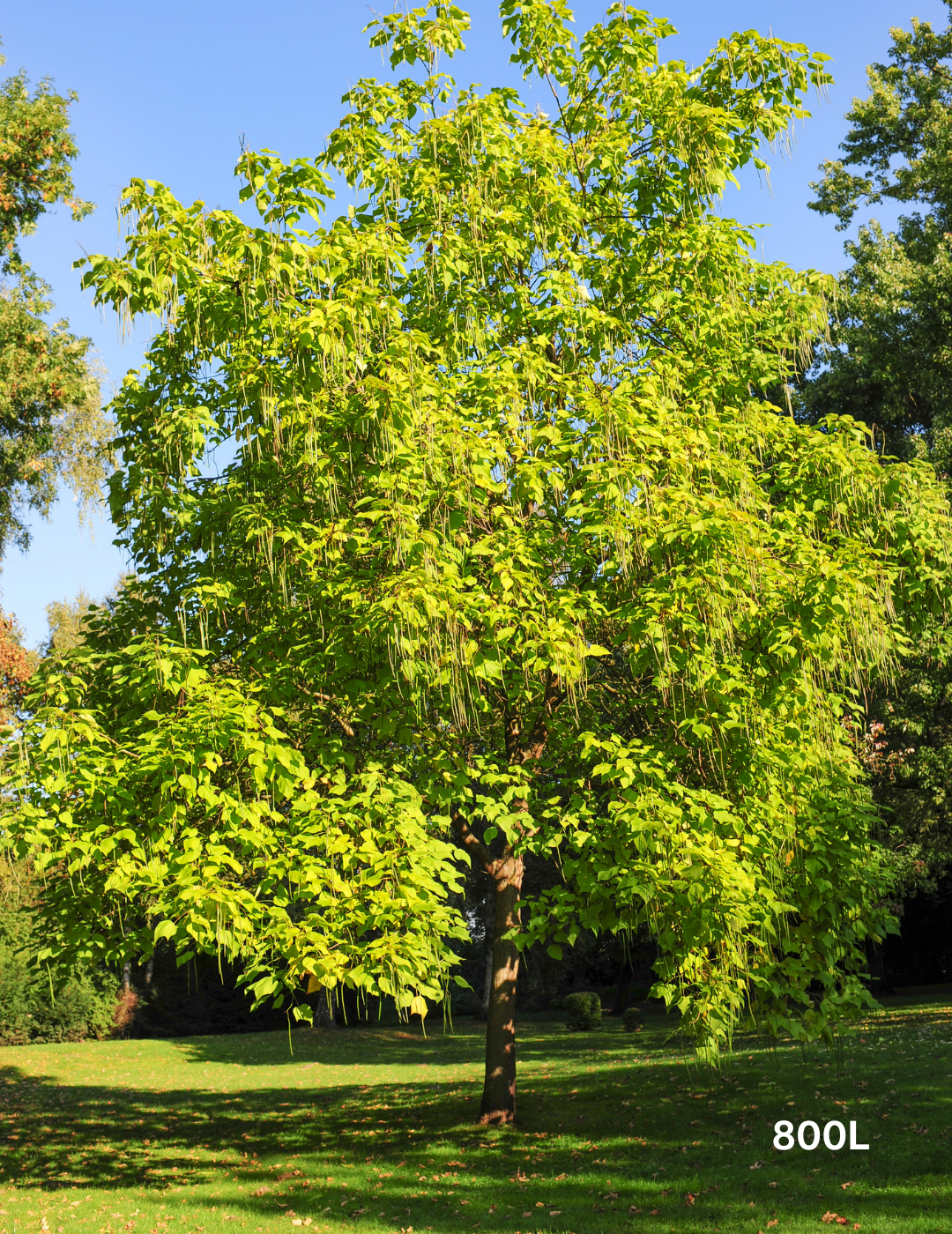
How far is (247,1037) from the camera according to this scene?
1244 inches

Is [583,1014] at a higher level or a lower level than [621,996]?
higher

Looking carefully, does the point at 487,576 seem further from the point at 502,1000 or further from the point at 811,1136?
the point at 811,1136

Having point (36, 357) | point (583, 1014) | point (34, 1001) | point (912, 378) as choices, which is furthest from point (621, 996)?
point (36, 357)

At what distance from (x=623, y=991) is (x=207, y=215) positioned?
34.1 metres

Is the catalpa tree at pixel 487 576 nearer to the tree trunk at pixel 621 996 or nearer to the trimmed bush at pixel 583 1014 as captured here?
the trimmed bush at pixel 583 1014

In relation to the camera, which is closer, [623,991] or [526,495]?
[526,495]

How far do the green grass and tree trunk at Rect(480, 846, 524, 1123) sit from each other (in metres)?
0.37

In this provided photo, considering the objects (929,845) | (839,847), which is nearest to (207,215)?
(839,847)

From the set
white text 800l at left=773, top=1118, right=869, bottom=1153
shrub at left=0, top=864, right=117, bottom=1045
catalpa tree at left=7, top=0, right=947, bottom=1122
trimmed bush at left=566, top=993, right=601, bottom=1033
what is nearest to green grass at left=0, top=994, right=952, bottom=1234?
white text 800l at left=773, top=1118, right=869, bottom=1153

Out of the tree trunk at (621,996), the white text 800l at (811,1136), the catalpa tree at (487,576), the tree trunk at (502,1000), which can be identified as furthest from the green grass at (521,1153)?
the tree trunk at (621,996)

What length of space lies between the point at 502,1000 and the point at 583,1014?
20489 millimetres

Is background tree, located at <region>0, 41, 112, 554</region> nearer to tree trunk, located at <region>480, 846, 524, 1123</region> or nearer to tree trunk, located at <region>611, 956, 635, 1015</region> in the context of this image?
tree trunk, located at <region>480, 846, 524, 1123</region>

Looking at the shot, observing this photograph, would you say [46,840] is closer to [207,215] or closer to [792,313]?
[207,215]

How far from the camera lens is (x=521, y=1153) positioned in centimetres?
1105
